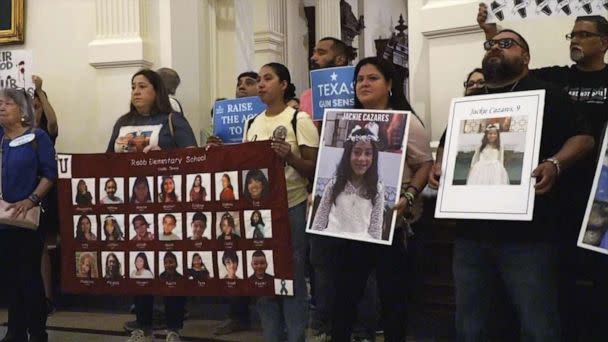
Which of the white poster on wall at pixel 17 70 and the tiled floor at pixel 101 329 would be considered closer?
the tiled floor at pixel 101 329

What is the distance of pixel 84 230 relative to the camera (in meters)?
4.51

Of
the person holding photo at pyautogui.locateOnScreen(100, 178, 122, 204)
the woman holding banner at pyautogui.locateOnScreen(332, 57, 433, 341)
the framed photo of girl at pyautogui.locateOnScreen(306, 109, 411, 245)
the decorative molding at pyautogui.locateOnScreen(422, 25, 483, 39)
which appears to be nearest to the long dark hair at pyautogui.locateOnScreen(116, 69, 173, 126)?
the person holding photo at pyautogui.locateOnScreen(100, 178, 122, 204)

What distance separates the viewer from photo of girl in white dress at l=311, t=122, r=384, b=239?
11.2 feet

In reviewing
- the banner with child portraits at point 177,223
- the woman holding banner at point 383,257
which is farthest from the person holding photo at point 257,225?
the woman holding banner at point 383,257

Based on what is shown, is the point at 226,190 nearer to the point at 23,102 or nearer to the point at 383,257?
the point at 383,257

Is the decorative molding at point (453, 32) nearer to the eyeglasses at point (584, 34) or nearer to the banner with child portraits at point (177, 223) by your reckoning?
the eyeglasses at point (584, 34)

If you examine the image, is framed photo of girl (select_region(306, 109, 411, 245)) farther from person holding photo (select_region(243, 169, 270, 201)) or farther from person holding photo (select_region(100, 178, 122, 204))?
person holding photo (select_region(100, 178, 122, 204))

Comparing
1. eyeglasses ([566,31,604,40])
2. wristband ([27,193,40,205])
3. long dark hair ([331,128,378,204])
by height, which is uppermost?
eyeglasses ([566,31,604,40])

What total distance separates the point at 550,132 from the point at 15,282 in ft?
11.1

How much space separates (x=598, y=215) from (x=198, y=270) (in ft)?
7.37

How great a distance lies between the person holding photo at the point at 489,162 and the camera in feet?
9.73

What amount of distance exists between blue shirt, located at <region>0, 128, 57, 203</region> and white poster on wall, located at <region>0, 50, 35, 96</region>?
905 mm

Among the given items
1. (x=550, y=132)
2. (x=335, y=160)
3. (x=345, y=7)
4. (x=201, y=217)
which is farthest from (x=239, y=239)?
(x=345, y=7)

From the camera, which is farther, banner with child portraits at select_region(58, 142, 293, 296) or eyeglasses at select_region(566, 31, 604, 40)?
banner with child portraits at select_region(58, 142, 293, 296)
